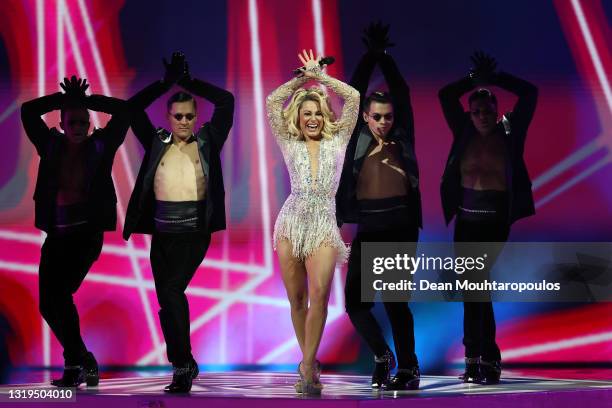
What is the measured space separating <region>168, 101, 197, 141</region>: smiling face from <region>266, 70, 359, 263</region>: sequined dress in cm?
52

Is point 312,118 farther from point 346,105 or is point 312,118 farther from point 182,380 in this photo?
point 182,380

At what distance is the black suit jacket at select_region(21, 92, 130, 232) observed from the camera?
20.4ft

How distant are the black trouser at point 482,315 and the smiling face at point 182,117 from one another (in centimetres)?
174

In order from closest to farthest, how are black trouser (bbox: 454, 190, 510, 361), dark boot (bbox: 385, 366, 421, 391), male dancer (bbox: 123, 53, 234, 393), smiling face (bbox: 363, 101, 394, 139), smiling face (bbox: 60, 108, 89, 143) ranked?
dark boot (bbox: 385, 366, 421, 391), male dancer (bbox: 123, 53, 234, 393), smiling face (bbox: 363, 101, 394, 139), black trouser (bbox: 454, 190, 510, 361), smiling face (bbox: 60, 108, 89, 143)

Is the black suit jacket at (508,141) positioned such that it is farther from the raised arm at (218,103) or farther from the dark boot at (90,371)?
the dark boot at (90,371)

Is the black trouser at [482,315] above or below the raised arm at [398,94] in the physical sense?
below

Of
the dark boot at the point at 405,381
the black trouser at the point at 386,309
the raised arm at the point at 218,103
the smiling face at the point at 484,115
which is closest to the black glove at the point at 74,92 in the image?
the raised arm at the point at 218,103

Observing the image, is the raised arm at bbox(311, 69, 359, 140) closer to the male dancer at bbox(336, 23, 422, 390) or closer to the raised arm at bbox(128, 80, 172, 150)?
the male dancer at bbox(336, 23, 422, 390)

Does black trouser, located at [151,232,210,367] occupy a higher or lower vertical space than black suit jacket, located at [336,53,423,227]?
lower

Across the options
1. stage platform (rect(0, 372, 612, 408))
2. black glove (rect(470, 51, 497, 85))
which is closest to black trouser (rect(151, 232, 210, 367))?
stage platform (rect(0, 372, 612, 408))

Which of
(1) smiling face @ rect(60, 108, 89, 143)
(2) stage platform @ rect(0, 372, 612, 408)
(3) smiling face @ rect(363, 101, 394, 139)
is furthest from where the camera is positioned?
(1) smiling face @ rect(60, 108, 89, 143)

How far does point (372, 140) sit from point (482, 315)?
48.4 inches

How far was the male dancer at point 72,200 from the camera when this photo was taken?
19.9ft

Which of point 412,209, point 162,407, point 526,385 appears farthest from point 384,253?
point 162,407
